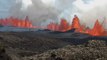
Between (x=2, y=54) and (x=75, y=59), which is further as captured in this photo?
(x=75, y=59)

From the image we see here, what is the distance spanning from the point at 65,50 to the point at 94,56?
11578 millimetres

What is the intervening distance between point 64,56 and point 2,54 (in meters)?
22.4

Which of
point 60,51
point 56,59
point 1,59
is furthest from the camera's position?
point 60,51

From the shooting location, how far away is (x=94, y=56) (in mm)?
91375

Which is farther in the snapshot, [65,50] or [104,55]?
[65,50]

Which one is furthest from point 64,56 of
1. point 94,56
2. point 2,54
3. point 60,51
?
point 2,54

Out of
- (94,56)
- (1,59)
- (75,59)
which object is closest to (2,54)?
(1,59)

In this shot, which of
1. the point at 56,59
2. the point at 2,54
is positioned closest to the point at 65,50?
the point at 56,59

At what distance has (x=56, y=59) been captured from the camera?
3553 inches

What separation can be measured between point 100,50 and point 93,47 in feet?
14.6

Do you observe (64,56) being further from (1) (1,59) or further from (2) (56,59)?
(1) (1,59)

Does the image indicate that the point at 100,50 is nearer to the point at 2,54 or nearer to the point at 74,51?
the point at 74,51

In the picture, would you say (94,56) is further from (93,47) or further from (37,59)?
(37,59)

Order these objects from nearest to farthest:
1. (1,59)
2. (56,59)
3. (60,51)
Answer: (1,59) → (56,59) → (60,51)
